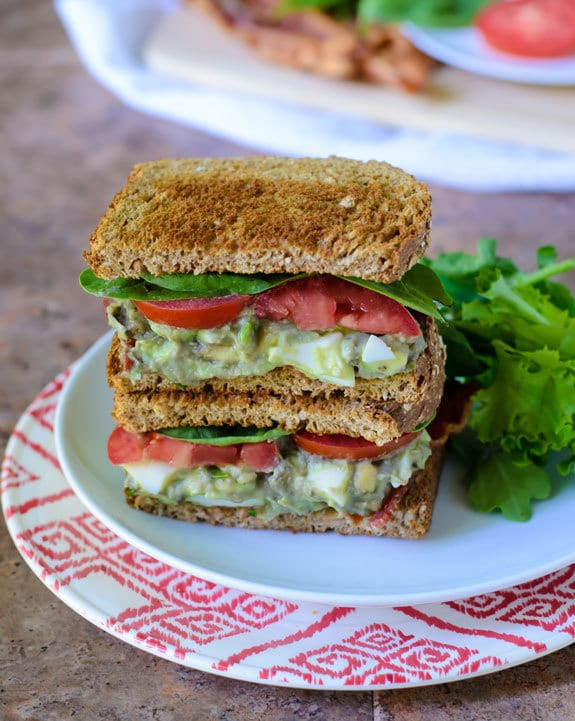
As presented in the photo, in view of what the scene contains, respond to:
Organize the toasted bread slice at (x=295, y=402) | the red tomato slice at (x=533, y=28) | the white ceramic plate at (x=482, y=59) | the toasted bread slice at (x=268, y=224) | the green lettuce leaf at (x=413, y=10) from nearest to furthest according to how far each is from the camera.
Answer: the toasted bread slice at (x=268, y=224) → the toasted bread slice at (x=295, y=402) → the white ceramic plate at (x=482, y=59) → the red tomato slice at (x=533, y=28) → the green lettuce leaf at (x=413, y=10)

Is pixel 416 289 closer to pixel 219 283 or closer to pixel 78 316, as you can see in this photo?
pixel 219 283

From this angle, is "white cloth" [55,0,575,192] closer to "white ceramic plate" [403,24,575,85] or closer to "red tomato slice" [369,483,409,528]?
"white ceramic plate" [403,24,575,85]

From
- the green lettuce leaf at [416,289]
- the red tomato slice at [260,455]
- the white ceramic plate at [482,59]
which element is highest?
the green lettuce leaf at [416,289]

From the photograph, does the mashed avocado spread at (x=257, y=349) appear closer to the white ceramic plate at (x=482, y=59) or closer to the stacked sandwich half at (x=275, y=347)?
the stacked sandwich half at (x=275, y=347)

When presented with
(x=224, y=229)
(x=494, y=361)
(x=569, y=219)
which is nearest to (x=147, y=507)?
(x=224, y=229)

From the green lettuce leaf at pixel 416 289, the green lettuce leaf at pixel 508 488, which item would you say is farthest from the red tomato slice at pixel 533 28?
the green lettuce leaf at pixel 508 488

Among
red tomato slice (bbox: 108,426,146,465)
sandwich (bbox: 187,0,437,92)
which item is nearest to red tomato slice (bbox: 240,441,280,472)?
→ red tomato slice (bbox: 108,426,146,465)

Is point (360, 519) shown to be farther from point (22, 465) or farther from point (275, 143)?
point (275, 143)

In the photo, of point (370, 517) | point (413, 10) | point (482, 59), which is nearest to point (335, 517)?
point (370, 517)
